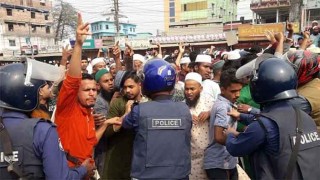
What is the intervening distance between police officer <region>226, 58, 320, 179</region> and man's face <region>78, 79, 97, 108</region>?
149cm

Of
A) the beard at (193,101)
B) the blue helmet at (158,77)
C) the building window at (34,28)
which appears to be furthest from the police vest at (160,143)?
the building window at (34,28)

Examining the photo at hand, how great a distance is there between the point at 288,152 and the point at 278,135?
0.45 feet

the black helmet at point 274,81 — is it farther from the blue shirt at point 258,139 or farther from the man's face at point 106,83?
the man's face at point 106,83

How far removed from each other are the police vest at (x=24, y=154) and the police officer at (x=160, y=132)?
0.84 m

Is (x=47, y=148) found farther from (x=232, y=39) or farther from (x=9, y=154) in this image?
(x=232, y=39)

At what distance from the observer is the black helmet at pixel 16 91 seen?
6.81 feet

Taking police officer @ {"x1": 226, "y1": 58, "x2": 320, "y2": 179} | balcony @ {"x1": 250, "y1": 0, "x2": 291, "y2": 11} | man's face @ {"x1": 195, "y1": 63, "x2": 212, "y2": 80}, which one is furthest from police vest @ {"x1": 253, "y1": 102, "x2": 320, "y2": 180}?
balcony @ {"x1": 250, "y1": 0, "x2": 291, "y2": 11}

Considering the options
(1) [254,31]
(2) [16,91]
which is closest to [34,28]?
(1) [254,31]

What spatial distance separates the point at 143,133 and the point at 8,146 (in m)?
1.02

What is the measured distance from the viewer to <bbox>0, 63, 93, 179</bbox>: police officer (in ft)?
6.32

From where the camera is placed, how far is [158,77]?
263 cm

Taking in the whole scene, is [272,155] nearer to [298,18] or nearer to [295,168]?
[295,168]

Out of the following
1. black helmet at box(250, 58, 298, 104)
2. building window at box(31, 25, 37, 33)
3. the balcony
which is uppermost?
the balcony

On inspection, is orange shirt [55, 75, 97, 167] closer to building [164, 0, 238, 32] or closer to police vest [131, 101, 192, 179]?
police vest [131, 101, 192, 179]
